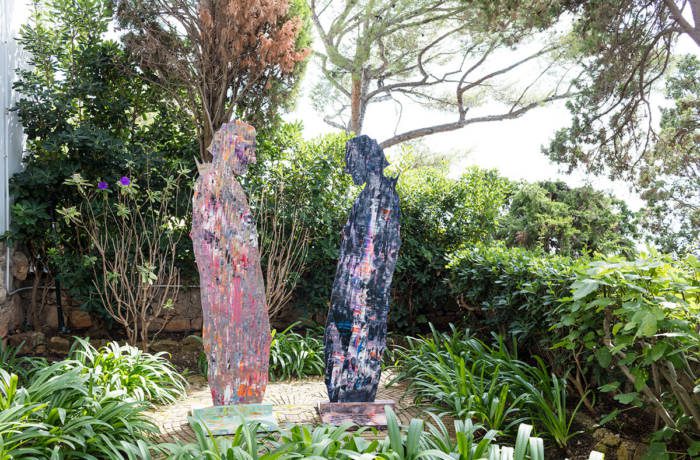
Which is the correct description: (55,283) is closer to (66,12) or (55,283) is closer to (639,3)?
(66,12)

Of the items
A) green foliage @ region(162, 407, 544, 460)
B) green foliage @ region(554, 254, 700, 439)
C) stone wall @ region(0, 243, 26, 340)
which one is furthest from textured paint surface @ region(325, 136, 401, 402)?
stone wall @ region(0, 243, 26, 340)

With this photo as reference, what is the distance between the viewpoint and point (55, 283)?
19.5ft

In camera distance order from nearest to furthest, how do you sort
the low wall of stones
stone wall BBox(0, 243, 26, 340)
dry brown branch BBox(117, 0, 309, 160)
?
stone wall BBox(0, 243, 26, 340)
the low wall of stones
dry brown branch BBox(117, 0, 309, 160)

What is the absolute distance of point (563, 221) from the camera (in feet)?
24.9

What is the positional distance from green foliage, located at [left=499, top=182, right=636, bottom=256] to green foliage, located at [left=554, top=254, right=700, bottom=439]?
14.2 feet

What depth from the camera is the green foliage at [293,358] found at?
5.20m

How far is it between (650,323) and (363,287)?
1.80 metres

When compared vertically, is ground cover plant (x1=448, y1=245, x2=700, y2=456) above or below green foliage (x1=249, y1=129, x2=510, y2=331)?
below

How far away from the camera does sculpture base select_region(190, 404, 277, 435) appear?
141 inches

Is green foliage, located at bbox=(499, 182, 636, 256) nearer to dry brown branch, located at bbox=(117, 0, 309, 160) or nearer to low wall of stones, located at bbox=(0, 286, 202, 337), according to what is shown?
dry brown branch, located at bbox=(117, 0, 309, 160)

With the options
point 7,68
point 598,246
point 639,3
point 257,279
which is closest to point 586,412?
point 257,279

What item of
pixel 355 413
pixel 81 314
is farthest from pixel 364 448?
pixel 81 314

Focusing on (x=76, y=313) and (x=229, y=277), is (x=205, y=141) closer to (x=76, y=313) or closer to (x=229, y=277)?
(x=76, y=313)

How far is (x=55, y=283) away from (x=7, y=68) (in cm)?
214
